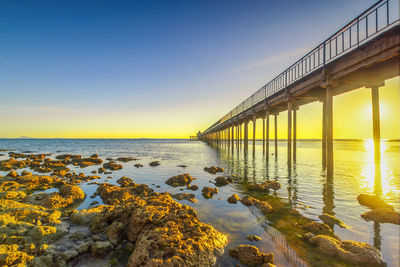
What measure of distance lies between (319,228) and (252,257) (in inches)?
106

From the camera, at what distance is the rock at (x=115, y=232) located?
4422 millimetres

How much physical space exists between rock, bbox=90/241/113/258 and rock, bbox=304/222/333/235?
5432 millimetres

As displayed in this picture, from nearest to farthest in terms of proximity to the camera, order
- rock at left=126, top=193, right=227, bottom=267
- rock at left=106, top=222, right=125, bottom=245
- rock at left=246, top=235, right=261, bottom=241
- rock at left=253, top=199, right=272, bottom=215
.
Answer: rock at left=126, top=193, right=227, bottom=267
rock at left=106, top=222, right=125, bottom=245
rock at left=246, top=235, right=261, bottom=241
rock at left=253, top=199, right=272, bottom=215

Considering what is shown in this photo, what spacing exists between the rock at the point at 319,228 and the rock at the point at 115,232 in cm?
525

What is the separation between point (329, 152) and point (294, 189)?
16.9 feet

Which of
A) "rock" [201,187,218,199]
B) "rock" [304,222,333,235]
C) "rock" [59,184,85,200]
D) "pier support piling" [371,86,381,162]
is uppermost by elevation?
"pier support piling" [371,86,381,162]

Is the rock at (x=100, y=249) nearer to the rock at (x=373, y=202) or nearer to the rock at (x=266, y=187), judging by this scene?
the rock at (x=266, y=187)

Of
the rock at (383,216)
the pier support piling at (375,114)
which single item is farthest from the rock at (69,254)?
the pier support piling at (375,114)

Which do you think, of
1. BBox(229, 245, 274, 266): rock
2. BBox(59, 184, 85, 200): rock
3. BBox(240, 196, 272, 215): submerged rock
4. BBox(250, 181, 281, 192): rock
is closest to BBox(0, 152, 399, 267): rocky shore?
BBox(229, 245, 274, 266): rock

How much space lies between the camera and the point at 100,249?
398cm

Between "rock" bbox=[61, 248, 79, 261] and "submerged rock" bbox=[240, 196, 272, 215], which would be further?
"submerged rock" bbox=[240, 196, 272, 215]

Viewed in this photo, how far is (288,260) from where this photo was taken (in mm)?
3967

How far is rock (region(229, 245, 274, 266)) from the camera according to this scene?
3832 millimetres

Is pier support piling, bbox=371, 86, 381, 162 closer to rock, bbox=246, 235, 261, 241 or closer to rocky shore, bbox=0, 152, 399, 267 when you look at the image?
rocky shore, bbox=0, 152, 399, 267
